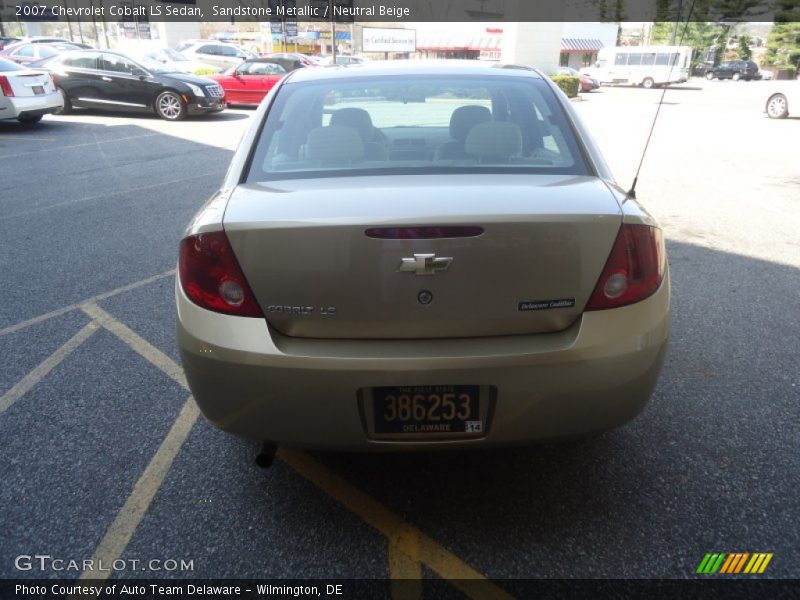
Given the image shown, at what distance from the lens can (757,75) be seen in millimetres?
50156

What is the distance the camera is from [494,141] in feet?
8.05

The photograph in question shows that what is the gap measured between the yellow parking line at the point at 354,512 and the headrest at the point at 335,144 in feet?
4.18

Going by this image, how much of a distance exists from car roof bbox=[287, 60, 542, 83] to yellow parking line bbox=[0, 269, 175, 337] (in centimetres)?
221

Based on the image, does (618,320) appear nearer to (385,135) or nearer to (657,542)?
(657,542)

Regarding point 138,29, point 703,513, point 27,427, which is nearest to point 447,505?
point 703,513

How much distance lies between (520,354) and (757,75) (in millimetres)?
59805

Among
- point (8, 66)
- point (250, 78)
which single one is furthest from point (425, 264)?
point (250, 78)

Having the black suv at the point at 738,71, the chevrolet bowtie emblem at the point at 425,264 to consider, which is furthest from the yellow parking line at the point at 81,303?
the black suv at the point at 738,71

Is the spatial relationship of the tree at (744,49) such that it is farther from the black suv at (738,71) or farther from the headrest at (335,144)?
the headrest at (335,144)

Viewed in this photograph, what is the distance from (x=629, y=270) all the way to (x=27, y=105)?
13.3 meters

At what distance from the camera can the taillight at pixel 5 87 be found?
11.2 metres

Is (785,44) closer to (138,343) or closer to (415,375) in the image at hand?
(138,343)

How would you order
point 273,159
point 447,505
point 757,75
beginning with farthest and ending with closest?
point 757,75 < point 273,159 < point 447,505

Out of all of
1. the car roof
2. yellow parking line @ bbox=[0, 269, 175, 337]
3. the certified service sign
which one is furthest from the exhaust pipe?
the certified service sign
